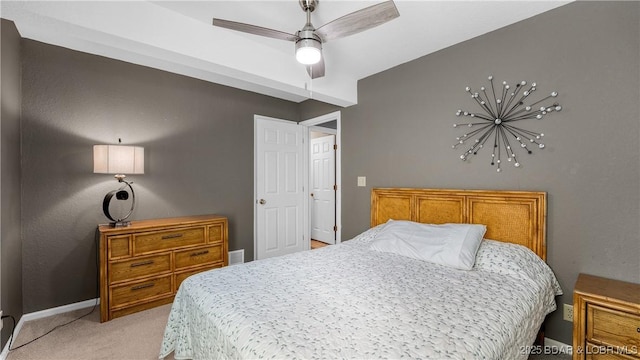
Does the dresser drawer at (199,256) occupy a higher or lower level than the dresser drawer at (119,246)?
lower

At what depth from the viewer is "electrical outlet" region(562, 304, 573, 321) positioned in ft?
6.59

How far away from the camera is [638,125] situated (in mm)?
1741

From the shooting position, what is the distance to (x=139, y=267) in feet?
8.61

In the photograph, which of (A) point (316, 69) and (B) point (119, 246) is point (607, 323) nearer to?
(A) point (316, 69)

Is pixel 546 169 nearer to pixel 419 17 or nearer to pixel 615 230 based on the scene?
pixel 615 230

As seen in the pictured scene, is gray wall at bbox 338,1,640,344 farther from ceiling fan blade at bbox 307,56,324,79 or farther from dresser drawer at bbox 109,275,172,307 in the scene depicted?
dresser drawer at bbox 109,275,172,307

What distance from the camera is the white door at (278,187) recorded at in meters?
4.00

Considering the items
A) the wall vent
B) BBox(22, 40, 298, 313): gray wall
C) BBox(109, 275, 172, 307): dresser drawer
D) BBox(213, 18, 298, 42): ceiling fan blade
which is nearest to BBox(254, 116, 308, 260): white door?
the wall vent

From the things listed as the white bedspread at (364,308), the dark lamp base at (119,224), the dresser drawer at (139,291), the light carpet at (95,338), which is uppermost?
the dark lamp base at (119,224)

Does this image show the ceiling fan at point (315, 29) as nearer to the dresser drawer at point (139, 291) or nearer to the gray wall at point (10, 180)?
the gray wall at point (10, 180)

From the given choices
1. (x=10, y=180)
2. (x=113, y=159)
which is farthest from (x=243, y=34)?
(x=10, y=180)

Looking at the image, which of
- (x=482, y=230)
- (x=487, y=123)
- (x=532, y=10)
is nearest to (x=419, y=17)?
(x=532, y=10)

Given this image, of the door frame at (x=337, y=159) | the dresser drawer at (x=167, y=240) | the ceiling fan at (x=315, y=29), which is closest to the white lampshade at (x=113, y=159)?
the dresser drawer at (x=167, y=240)

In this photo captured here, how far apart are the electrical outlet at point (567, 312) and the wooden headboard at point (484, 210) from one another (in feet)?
1.20
